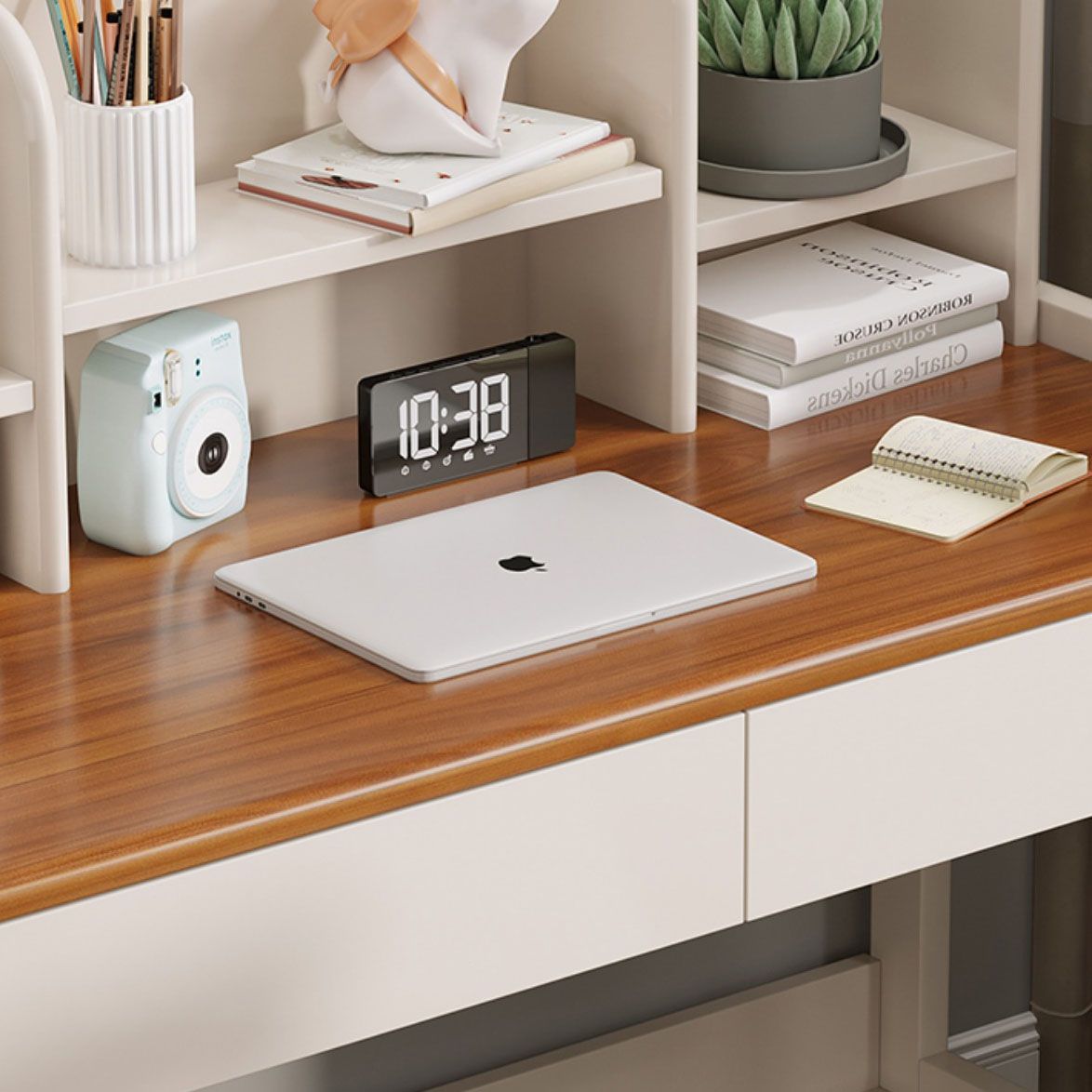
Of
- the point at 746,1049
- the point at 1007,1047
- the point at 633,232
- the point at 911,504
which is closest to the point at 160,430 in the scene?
the point at 633,232

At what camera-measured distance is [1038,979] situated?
2326mm

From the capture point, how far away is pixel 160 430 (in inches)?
64.0

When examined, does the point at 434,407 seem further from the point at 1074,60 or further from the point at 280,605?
the point at 1074,60

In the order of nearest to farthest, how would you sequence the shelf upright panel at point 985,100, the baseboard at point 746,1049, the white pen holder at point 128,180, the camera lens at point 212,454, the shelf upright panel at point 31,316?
1. the shelf upright panel at point 31,316
2. the white pen holder at point 128,180
3. the camera lens at point 212,454
4. the shelf upright panel at point 985,100
5. the baseboard at point 746,1049

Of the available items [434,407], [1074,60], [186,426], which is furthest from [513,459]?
[1074,60]

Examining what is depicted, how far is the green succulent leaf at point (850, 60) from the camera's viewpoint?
1924 mm

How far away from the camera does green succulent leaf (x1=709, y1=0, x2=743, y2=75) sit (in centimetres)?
190

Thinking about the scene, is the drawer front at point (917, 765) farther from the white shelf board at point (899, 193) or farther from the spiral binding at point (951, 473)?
the white shelf board at point (899, 193)

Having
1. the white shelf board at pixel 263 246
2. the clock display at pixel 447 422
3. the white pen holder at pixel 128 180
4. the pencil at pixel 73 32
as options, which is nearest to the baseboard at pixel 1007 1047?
the clock display at pixel 447 422

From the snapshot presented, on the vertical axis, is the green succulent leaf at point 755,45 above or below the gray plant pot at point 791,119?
above

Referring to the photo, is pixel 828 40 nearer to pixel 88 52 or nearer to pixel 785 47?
pixel 785 47

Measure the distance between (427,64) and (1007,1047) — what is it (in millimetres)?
1418

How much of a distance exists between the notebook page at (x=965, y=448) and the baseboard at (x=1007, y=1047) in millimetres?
985

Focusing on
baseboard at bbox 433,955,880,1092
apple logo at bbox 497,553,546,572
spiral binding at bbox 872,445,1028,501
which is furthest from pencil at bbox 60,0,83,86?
baseboard at bbox 433,955,880,1092
